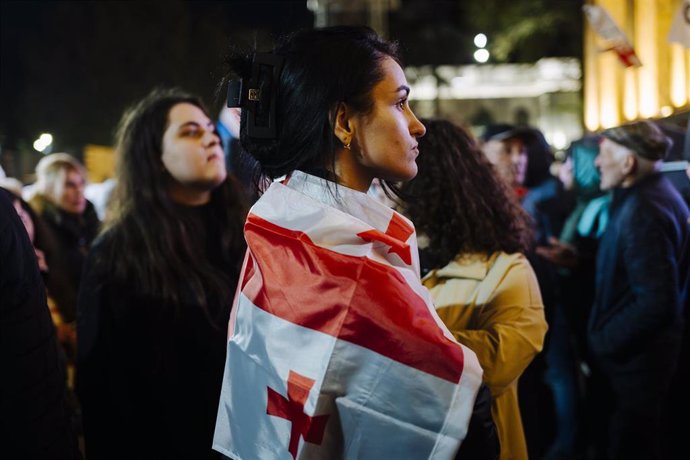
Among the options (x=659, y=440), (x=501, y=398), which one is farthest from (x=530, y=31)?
(x=501, y=398)

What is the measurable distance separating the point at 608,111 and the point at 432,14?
879 inches

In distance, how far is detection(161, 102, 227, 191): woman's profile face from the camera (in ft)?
9.11

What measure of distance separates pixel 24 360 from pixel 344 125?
1064mm

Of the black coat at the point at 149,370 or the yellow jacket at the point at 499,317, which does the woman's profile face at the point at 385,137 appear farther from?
the black coat at the point at 149,370

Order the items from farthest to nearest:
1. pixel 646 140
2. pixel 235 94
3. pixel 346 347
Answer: pixel 646 140 → pixel 235 94 → pixel 346 347

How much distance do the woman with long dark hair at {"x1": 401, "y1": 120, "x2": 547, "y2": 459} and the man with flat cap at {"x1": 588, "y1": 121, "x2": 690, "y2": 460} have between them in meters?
1.13

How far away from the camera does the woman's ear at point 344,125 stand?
149 centimetres

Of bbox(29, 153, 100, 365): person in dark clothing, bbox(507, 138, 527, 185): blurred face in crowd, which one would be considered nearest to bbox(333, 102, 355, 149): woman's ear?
bbox(29, 153, 100, 365): person in dark clothing

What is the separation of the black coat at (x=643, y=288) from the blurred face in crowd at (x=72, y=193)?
4.13 metres

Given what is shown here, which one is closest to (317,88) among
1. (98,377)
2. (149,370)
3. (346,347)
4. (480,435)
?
(346,347)

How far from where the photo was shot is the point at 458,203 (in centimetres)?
238

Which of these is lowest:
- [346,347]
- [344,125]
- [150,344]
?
[150,344]

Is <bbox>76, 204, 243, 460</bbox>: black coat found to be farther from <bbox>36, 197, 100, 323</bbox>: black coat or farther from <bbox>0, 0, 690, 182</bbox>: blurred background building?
<bbox>36, 197, 100, 323</bbox>: black coat

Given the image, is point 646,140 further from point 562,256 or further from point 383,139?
point 383,139
